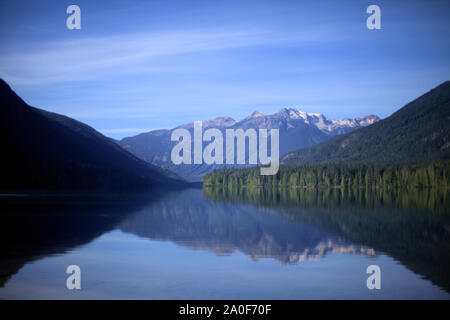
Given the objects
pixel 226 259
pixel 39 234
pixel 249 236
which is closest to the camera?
pixel 226 259

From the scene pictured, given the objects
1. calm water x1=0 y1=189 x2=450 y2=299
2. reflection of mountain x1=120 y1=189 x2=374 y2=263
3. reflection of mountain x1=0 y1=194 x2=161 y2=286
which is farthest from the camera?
reflection of mountain x1=120 y1=189 x2=374 y2=263

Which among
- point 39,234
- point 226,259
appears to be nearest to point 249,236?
point 226,259

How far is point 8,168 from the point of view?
536 feet

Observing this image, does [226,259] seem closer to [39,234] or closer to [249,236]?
[249,236]

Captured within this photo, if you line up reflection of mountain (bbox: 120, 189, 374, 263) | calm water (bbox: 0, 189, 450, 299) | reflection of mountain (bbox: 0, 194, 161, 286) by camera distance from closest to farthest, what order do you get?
calm water (bbox: 0, 189, 450, 299) → reflection of mountain (bbox: 0, 194, 161, 286) → reflection of mountain (bbox: 120, 189, 374, 263)

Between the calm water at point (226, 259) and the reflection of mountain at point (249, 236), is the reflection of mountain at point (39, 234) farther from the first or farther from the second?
the reflection of mountain at point (249, 236)

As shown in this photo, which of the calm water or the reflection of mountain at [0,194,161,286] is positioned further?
the reflection of mountain at [0,194,161,286]

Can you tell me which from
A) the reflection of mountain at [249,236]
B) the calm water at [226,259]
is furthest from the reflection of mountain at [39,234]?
the reflection of mountain at [249,236]

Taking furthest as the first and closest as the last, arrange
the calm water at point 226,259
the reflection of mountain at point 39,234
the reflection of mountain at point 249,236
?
the reflection of mountain at point 249,236 → the reflection of mountain at point 39,234 → the calm water at point 226,259

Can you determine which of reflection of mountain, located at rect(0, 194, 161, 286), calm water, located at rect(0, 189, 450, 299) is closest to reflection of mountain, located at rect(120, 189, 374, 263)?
calm water, located at rect(0, 189, 450, 299)

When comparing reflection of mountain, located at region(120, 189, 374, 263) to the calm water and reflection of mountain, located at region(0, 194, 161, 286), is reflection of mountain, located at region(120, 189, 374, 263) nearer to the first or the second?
the calm water
